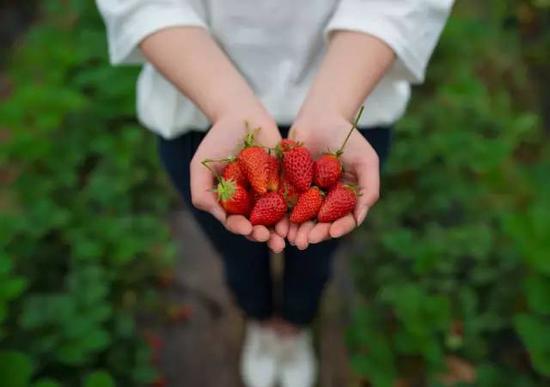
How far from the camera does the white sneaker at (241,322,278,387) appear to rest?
168cm

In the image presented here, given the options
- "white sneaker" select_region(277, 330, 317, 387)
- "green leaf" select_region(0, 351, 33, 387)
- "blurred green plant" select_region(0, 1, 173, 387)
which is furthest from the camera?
"white sneaker" select_region(277, 330, 317, 387)

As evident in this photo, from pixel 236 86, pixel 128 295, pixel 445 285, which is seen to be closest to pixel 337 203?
pixel 236 86

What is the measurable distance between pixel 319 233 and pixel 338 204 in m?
0.05

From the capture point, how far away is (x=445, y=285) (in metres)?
1.66

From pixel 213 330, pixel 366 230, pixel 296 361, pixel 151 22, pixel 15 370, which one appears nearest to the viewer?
pixel 151 22

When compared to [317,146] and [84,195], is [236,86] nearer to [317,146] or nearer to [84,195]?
[317,146]

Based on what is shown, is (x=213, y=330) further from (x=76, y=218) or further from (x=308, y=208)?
(x=308, y=208)

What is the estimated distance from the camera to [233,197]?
3.02 ft

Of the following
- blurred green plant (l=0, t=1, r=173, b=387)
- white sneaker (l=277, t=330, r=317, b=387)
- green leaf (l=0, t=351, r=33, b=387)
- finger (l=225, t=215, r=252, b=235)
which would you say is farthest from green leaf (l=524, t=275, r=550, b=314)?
green leaf (l=0, t=351, r=33, b=387)

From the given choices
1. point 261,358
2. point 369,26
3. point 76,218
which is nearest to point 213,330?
point 261,358

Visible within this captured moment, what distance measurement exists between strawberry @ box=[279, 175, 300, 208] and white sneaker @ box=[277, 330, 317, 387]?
0.76 meters

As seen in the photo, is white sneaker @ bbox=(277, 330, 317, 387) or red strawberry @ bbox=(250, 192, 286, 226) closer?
red strawberry @ bbox=(250, 192, 286, 226)

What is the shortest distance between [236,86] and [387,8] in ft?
0.84

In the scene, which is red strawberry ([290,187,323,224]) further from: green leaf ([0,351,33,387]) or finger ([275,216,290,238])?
green leaf ([0,351,33,387])
